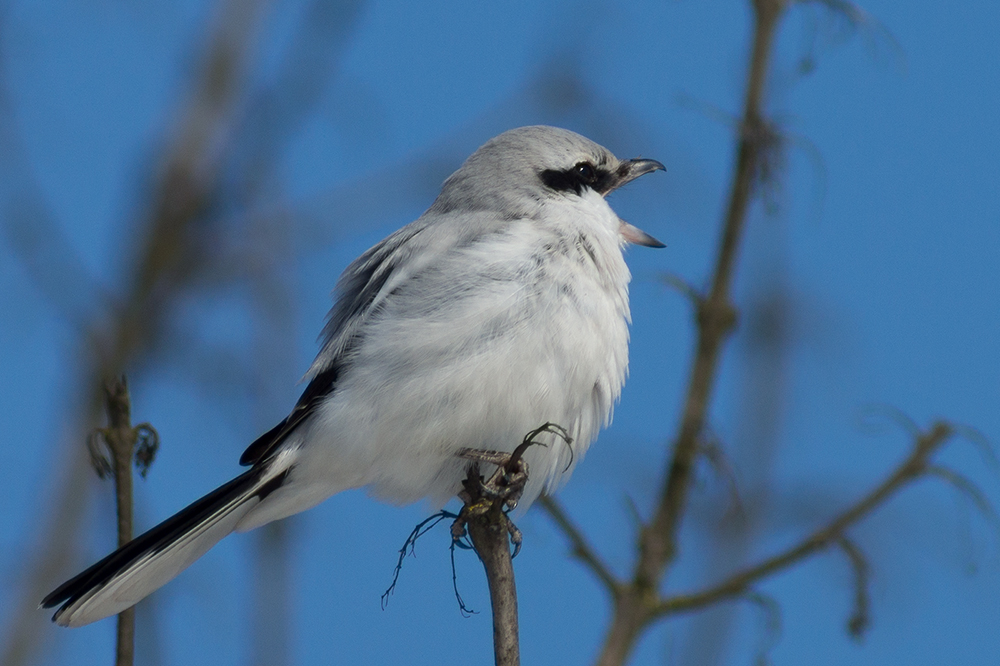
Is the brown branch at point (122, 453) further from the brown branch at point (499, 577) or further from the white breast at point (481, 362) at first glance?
the white breast at point (481, 362)

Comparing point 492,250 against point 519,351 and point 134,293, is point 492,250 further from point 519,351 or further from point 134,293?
point 134,293

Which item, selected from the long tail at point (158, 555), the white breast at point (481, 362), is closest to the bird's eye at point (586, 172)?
the white breast at point (481, 362)

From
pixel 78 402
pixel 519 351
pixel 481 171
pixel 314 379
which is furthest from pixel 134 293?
pixel 519 351

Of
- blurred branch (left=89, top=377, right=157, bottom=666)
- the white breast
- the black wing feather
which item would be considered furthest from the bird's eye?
blurred branch (left=89, top=377, right=157, bottom=666)

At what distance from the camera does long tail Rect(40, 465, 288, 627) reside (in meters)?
2.44

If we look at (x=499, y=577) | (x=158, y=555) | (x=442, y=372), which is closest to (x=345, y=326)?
(x=442, y=372)

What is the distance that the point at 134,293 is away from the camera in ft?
12.3

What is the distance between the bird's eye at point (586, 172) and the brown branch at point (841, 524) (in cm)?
138

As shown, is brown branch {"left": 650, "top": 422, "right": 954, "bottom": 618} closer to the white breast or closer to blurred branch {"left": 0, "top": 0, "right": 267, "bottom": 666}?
the white breast

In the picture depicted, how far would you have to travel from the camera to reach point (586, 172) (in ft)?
11.1

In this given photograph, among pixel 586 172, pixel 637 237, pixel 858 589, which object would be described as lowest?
pixel 858 589

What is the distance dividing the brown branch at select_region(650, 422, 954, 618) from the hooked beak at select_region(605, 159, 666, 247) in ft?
3.72

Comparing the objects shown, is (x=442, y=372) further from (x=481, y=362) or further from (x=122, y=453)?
(x=122, y=453)

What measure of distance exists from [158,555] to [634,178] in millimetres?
1945
